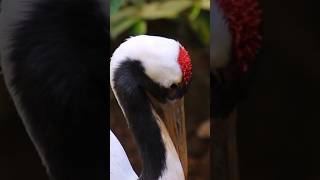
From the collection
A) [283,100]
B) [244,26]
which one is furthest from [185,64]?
[283,100]

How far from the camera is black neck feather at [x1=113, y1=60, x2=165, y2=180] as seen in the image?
1.59 metres

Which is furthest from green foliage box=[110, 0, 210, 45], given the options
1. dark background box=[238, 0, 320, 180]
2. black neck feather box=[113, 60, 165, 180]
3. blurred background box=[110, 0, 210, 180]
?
dark background box=[238, 0, 320, 180]

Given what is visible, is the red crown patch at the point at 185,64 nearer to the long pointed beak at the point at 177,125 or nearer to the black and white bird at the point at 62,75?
the long pointed beak at the point at 177,125

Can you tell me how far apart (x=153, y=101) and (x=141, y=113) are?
5cm

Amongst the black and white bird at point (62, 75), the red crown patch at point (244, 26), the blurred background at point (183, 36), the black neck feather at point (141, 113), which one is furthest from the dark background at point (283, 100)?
the black and white bird at point (62, 75)

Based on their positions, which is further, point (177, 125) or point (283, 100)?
point (283, 100)

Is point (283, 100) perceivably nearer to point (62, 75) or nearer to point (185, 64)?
point (185, 64)

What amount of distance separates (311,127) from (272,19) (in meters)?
0.37

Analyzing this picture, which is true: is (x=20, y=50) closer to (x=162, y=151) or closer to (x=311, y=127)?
(x=162, y=151)

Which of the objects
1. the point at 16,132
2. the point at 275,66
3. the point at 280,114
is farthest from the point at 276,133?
the point at 16,132

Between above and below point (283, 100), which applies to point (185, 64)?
above

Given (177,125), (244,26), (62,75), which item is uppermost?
(244,26)

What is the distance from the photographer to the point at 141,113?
162cm

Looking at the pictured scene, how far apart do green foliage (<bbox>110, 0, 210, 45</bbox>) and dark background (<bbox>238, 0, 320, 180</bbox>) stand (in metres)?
0.21
